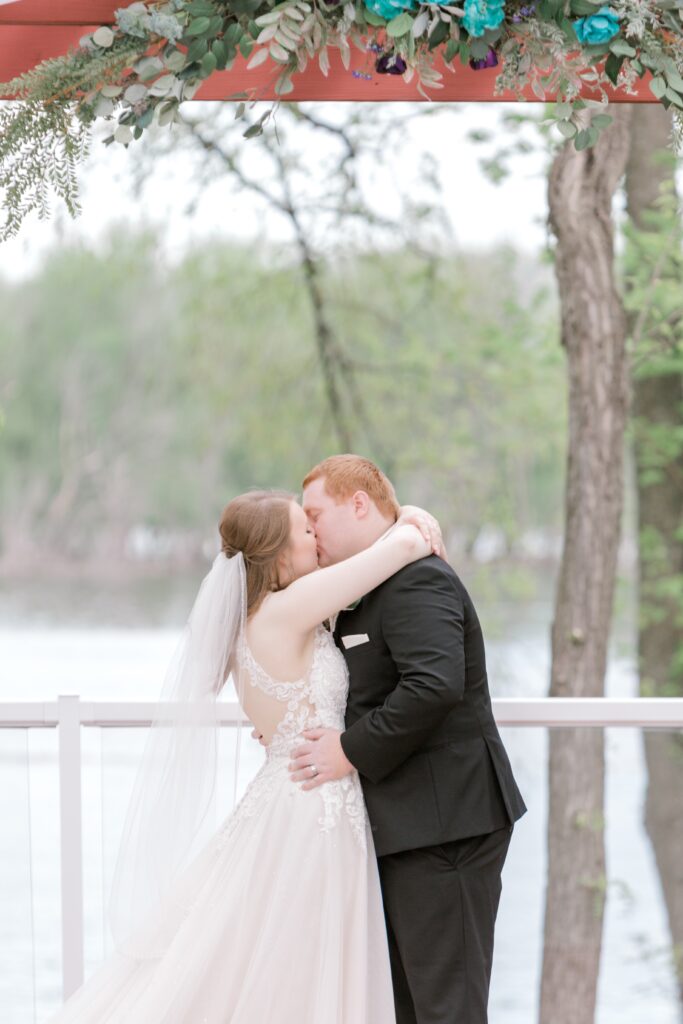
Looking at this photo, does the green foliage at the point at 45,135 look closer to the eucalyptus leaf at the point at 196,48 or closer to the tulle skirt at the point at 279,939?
the eucalyptus leaf at the point at 196,48

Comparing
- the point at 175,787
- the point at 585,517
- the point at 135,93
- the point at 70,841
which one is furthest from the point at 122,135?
the point at 585,517

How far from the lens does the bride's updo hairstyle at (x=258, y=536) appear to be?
9.46 ft

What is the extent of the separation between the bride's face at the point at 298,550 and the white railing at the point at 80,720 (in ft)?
2.25

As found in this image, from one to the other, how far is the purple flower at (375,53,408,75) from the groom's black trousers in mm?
1645

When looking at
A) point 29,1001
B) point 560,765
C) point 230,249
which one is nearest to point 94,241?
point 230,249

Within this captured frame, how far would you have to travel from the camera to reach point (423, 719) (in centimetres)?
270

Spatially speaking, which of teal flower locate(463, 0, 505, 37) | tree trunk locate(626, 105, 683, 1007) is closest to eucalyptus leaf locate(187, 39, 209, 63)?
teal flower locate(463, 0, 505, 37)

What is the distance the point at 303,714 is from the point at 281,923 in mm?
447

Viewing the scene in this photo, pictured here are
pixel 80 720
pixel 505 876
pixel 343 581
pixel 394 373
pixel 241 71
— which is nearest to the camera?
pixel 343 581

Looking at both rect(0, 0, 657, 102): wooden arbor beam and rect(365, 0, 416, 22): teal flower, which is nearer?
rect(365, 0, 416, 22): teal flower

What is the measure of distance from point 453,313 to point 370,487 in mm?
5860

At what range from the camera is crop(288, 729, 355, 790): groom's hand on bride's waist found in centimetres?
281

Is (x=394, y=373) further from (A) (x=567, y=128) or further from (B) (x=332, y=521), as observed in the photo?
(A) (x=567, y=128)

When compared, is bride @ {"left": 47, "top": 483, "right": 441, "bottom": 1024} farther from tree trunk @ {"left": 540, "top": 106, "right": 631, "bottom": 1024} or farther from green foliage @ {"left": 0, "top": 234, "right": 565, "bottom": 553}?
green foliage @ {"left": 0, "top": 234, "right": 565, "bottom": 553}
